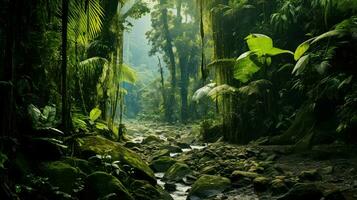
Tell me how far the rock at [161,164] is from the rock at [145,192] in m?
2.38

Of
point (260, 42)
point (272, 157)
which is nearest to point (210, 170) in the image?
point (272, 157)

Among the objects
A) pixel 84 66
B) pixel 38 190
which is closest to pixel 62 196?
pixel 38 190

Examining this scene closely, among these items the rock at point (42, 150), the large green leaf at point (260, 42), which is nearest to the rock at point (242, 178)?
the rock at point (42, 150)

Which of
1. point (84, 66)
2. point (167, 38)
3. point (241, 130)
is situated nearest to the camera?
point (84, 66)

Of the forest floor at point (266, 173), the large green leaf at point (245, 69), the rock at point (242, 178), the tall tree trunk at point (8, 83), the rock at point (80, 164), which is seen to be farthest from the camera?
the large green leaf at point (245, 69)

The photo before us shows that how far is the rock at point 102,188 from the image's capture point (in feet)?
14.4

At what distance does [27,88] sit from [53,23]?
5.48 ft

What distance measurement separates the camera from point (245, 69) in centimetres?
1045

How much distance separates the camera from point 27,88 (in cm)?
491

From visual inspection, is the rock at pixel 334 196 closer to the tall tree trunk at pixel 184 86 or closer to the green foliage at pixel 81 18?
the green foliage at pixel 81 18

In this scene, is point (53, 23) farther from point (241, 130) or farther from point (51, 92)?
point (241, 130)

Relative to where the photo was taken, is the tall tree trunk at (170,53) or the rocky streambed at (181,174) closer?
the rocky streambed at (181,174)

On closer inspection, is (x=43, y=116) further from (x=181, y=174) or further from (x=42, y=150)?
(x=181, y=174)

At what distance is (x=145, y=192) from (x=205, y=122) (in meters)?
8.60
